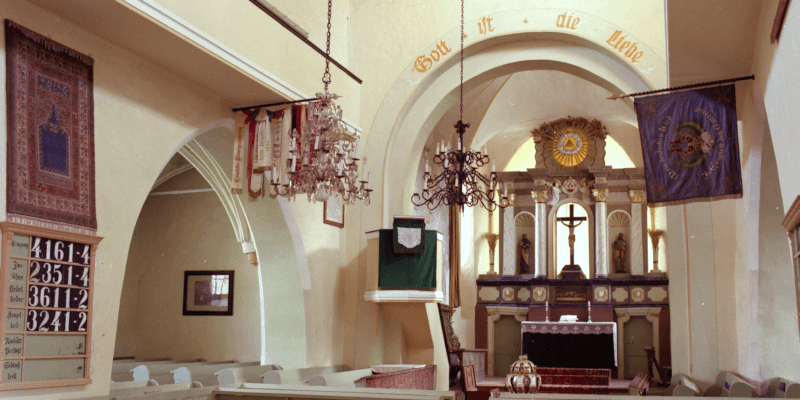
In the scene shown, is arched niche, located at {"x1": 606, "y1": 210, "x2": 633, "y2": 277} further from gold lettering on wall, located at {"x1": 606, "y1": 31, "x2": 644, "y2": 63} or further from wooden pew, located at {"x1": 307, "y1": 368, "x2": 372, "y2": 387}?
wooden pew, located at {"x1": 307, "y1": 368, "x2": 372, "y2": 387}

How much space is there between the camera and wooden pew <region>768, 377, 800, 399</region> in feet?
18.9

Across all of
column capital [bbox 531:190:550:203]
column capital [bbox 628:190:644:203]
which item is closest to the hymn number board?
column capital [bbox 531:190:550:203]

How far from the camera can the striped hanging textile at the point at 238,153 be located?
8008 millimetres

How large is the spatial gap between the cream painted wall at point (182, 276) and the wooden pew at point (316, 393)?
22.2 ft

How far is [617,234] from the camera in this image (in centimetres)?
1656

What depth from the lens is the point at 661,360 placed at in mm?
14781

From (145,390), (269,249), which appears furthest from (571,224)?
(145,390)

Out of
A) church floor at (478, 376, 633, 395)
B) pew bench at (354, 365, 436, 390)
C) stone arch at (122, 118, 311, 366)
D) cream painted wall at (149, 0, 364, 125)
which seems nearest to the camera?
cream painted wall at (149, 0, 364, 125)

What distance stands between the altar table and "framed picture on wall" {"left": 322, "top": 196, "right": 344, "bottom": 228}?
21.3 ft

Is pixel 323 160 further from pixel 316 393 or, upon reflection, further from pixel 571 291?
pixel 571 291

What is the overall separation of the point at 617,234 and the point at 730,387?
999 centimetres

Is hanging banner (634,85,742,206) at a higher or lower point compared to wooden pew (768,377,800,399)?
higher

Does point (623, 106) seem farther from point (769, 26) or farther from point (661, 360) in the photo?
point (769, 26)

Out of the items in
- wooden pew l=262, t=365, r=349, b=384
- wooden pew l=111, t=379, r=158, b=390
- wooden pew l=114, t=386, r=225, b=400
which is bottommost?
wooden pew l=262, t=365, r=349, b=384
